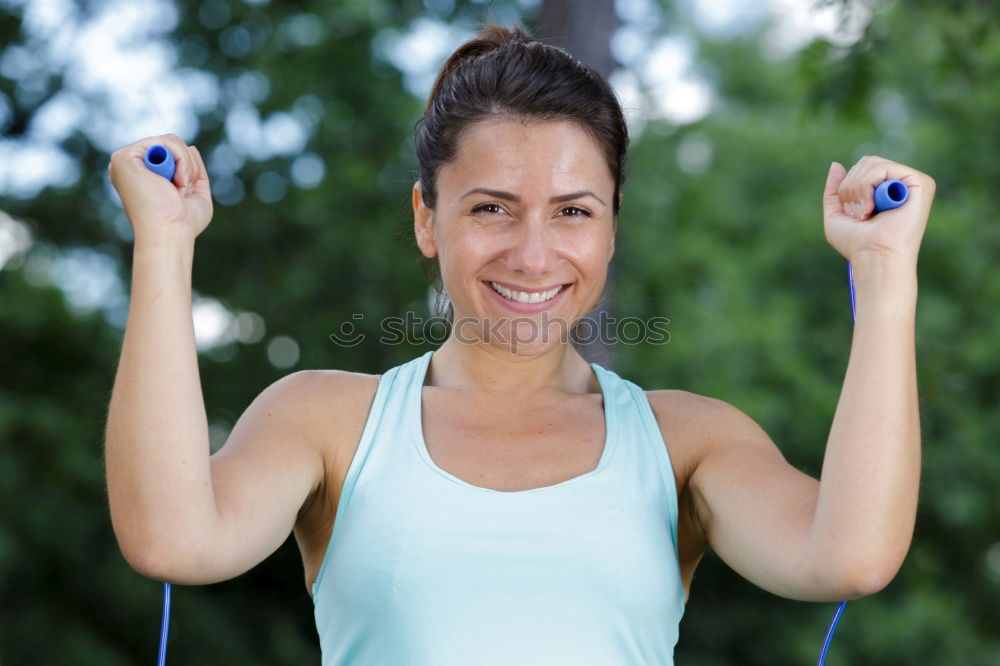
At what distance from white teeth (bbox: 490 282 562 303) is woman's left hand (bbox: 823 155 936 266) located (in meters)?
0.47

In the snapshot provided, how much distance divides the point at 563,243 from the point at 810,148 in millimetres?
10325

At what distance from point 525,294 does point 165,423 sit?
653mm

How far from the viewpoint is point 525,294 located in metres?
1.93

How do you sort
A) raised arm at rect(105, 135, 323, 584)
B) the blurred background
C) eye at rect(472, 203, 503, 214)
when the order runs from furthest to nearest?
the blurred background < eye at rect(472, 203, 503, 214) < raised arm at rect(105, 135, 323, 584)

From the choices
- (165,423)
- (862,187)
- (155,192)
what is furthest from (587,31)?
(165,423)

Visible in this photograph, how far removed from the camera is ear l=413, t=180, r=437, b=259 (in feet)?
6.88

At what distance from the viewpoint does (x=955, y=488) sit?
8.24m

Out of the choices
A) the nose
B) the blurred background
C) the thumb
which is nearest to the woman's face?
the nose

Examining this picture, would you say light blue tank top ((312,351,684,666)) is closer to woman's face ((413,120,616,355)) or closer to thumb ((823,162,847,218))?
woman's face ((413,120,616,355))

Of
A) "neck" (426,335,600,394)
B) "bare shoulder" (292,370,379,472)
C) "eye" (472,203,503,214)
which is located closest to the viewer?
"bare shoulder" (292,370,379,472)

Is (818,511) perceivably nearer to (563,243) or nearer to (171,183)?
(563,243)

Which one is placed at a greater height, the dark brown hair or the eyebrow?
the dark brown hair

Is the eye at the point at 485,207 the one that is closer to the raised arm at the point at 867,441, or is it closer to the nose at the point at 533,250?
the nose at the point at 533,250

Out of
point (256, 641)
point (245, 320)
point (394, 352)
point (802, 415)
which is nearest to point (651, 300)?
point (802, 415)
